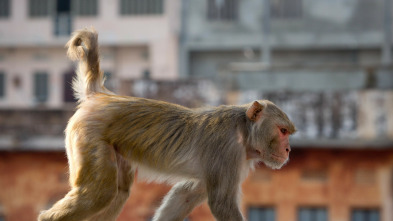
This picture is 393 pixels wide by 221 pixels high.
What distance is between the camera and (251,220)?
54.5ft

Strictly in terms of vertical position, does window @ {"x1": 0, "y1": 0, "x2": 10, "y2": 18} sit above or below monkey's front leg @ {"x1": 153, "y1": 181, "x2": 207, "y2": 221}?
above

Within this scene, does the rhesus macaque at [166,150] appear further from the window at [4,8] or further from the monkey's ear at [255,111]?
the window at [4,8]

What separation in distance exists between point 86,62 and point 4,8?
22.8m

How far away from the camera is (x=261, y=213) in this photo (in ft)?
54.0

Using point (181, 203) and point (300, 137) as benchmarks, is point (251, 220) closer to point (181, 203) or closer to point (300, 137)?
point (300, 137)

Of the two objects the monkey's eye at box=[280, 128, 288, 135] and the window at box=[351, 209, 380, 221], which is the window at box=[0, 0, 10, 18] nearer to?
the window at box=[351, 209, 380, 221]

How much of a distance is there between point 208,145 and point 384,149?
1234cm

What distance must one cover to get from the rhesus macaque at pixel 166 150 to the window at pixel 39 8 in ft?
73.2

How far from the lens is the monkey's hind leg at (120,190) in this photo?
4301 mm

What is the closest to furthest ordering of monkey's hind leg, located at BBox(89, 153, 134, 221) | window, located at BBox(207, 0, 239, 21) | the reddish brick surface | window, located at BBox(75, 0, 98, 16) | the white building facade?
monkey's hind leg, located at BBox(89, 153, 134, 221), the reddish brick surface, window, located at BBox(207, 0, 239, 21), the white building facade, window, located at BBox(75, 0, 98, 16)

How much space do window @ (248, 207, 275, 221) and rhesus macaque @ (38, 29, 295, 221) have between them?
12202 millimetres

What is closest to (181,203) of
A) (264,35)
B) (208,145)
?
(208,145)

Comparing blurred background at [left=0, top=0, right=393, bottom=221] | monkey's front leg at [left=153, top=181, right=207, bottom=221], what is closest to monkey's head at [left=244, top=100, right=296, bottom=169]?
monkey's front leg at [left=153, top=181, right=207, bottom=221]

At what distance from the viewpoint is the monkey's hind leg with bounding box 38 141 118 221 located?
403 cm
